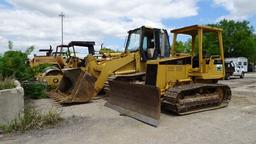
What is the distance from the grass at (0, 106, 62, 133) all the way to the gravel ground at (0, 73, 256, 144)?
0.80 ft

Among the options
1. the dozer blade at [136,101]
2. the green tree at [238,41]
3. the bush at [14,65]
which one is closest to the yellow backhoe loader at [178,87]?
the dozer blade at [136,101]

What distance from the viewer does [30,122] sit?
755 cm

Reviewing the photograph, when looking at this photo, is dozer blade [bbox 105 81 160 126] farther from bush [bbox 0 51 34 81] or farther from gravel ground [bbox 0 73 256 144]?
bush [bbox 0 51 34 81]

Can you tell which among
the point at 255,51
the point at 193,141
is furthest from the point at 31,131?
the point at 255,51

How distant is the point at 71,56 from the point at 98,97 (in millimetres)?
4532

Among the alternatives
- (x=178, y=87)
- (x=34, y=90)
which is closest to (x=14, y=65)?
(x=34, y=90)

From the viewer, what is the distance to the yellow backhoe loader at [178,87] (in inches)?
338

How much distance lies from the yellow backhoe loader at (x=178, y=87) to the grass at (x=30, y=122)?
2.11 m

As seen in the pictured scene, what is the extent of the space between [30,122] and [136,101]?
2.87 meters

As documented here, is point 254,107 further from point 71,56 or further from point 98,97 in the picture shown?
point 71,56

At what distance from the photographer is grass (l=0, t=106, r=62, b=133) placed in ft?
23.9

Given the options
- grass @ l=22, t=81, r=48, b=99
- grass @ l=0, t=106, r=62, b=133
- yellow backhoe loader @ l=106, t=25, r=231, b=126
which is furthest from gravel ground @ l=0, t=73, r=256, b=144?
grass @ l=22, t=81, r=48, b=99

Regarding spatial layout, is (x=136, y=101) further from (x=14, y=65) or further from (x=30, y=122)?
(x=14, y=65)

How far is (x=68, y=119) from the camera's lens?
8.44 meters
